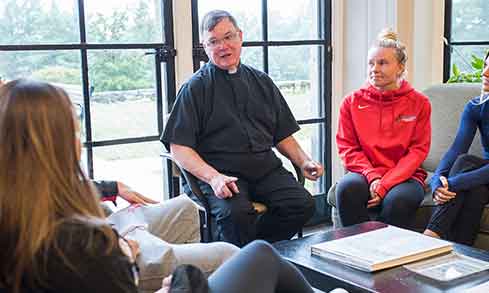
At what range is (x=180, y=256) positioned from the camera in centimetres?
190

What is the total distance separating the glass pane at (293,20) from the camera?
3.69m

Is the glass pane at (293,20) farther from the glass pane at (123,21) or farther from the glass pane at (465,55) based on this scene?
the glass pane at (465,55)

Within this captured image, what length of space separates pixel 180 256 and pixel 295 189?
111cm

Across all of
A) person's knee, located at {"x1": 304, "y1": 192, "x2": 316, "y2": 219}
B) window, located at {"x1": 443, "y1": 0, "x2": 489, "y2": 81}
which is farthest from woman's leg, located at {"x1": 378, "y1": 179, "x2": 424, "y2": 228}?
window, located at {"x1": 443, "y1": 0, "x2": 489, "y2": 81}

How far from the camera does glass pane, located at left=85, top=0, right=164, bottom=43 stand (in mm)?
3066

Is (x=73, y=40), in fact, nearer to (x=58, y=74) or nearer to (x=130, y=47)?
(x=58, y=74)

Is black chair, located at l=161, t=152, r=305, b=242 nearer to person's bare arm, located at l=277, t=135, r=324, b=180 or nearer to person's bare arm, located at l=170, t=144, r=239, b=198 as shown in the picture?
person's bare arm, located at l=170, t=144, r=239, b=198

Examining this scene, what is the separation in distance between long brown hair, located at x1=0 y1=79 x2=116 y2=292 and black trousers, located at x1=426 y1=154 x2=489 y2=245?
1912mm

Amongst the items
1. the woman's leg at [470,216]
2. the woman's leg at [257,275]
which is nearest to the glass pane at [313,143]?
the woman's leg at [470,216]

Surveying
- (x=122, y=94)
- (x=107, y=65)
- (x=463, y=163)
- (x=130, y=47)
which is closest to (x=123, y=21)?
(x=130, y=47)

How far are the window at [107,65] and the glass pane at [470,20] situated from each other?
1.82 meters

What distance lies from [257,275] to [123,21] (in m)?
1.92

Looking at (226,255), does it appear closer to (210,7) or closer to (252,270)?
(252,270)

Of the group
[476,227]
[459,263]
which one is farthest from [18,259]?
[476,227]
